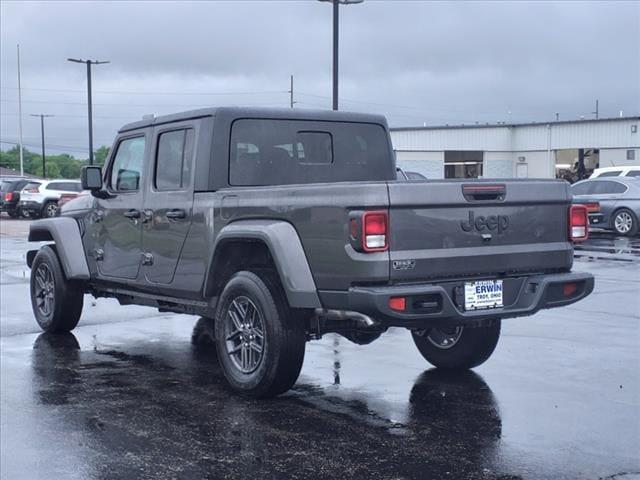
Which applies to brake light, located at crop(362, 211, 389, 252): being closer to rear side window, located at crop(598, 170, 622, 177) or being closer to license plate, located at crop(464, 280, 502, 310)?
license plate, located at crop(464, 280, 502, 310)

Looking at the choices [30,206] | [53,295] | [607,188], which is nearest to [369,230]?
[53,295]

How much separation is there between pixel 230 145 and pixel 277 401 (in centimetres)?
200

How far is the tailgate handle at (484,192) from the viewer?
19.6 feet

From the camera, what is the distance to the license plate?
5.97 m

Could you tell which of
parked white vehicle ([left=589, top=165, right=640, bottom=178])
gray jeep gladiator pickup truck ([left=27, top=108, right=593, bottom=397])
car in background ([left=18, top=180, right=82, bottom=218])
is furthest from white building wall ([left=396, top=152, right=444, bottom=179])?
gray jeep gladiator pickup truck ([left=27, top=108, right=593, bottom=397])

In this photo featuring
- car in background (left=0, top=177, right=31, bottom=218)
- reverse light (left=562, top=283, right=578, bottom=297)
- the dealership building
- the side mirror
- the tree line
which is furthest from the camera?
the tree line

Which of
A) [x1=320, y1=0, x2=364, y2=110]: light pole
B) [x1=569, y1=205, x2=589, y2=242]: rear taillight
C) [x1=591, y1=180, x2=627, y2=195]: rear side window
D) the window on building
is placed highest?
[x1=320, y1=0, x2=364, y2=110]: light pole

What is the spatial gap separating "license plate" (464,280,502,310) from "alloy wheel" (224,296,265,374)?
1.42 meters

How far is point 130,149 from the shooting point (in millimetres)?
8336

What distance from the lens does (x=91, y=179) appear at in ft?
27.5

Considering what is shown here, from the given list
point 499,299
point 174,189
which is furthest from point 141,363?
point 499,299

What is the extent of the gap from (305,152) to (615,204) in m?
17.8

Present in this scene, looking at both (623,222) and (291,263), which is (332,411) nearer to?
(291,263)

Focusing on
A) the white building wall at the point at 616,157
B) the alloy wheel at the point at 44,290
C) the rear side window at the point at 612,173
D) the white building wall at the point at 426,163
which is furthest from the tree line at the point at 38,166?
the alloy wheel at the point at 44,290
